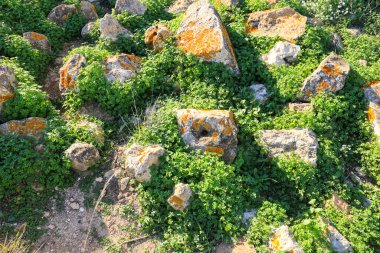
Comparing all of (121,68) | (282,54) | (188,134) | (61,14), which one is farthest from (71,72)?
(282,54)

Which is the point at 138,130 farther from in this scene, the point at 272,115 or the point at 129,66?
the point at 272,115

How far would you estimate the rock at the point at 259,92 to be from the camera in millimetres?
7488

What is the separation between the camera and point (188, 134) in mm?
6559

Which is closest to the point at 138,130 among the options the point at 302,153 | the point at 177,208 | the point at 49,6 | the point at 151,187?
the point at 151,187

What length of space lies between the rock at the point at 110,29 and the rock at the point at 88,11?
110 centimetres

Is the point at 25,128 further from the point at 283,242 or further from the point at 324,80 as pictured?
the point at 324,80

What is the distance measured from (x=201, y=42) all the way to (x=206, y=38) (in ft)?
0.44

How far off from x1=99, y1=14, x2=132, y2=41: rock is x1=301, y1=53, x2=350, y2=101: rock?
403cm

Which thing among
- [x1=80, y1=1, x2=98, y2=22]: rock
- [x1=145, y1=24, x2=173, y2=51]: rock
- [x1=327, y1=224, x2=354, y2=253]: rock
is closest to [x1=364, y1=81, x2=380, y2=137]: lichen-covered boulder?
[x1=327, y1=224, x2=354, y2=253]: rock

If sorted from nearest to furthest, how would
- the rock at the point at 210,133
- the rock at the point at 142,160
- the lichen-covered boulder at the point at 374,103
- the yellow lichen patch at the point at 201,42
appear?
the rock at the point at 142,160, the rock at the point at 210,133, the lichen-covered boulder at the point at 374,103, the yellow lichen patch at the point at 201,42

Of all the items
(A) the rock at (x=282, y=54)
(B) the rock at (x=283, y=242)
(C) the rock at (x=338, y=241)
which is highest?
(A) the rock at (x=282, y=54)

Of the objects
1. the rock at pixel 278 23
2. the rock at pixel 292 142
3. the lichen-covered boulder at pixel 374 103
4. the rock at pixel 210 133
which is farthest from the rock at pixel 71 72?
the lichen-covered boulder at pixel 374 103

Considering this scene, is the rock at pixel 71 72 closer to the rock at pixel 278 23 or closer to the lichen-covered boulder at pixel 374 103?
the rock at pixel 278 23

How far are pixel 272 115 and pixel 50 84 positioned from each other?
15.2 ft
